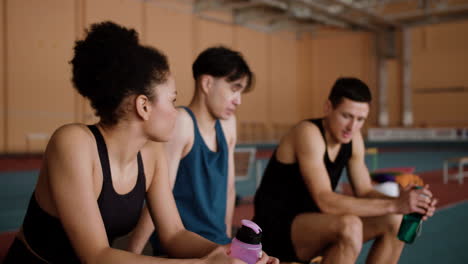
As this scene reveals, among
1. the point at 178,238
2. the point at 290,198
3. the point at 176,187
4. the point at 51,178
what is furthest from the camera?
the point at 290,198

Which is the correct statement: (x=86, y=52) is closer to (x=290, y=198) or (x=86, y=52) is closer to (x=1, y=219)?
(x=290, y=198)

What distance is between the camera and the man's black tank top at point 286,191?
82.5 inches

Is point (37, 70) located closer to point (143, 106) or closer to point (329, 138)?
point (329, 138)

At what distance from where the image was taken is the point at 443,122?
13062 millimetres

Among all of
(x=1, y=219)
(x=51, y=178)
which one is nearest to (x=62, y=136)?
(x=51, y=178)

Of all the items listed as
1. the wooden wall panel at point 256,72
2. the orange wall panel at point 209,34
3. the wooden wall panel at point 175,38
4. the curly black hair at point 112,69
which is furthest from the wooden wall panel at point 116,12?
the curly black hair at point 112,69

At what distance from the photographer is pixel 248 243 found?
0.99 meters

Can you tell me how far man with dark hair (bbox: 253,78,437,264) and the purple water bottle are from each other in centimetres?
90

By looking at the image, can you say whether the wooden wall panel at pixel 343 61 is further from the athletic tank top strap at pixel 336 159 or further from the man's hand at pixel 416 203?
the man's hand at pixel 416 203

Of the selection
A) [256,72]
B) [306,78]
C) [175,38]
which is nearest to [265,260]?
[175,38]

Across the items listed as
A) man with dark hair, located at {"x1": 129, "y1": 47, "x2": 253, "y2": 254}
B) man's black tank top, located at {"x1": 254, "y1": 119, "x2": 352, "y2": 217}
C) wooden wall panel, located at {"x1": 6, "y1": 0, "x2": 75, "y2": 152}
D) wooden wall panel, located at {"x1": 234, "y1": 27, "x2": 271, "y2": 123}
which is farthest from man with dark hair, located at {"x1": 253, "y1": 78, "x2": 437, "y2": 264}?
wooden wall panel, located at {"x1": 234, "y1": 27, "x2": 271, "y2": 123}

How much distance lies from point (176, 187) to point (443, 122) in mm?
12979

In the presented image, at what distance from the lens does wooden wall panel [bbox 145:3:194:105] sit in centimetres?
1075

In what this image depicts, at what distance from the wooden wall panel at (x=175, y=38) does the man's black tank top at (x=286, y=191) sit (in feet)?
28.7
